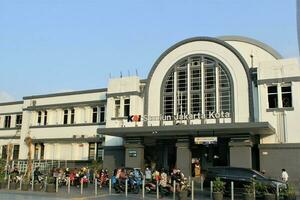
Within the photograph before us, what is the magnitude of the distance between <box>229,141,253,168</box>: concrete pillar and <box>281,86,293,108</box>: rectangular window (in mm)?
4445

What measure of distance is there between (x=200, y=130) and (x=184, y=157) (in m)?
2.71

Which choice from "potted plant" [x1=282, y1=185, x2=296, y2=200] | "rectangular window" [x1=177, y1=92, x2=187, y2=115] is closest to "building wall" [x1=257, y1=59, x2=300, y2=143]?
"rectangular window" [x1=177, y1=92, x2=187, y2=115]

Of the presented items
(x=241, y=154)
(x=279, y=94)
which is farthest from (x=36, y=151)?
(x=279, y=94)

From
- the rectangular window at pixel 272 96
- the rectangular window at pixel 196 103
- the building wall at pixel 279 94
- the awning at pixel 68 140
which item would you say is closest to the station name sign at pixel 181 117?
the rectangular window at pixel 196 103

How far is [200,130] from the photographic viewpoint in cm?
2959

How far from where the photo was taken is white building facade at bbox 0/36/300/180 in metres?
29.6

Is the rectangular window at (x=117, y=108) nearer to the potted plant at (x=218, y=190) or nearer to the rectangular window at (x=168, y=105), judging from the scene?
the rectangular window at (x=168, y=105)

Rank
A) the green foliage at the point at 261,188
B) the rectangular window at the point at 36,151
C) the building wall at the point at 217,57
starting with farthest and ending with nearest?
the rectangular window at the point at 36,151
the building wall at the point at 217,57
the green foliage at the point at 261,188

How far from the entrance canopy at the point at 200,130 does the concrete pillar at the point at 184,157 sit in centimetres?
78

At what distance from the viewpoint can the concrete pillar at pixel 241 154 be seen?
2856 cm

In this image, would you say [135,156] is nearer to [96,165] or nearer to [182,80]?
[96,165]

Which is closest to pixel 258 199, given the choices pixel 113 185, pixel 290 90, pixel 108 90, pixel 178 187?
pixel 178 187

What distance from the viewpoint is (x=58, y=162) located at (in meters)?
40.8

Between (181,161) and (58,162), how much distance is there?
1535cm
